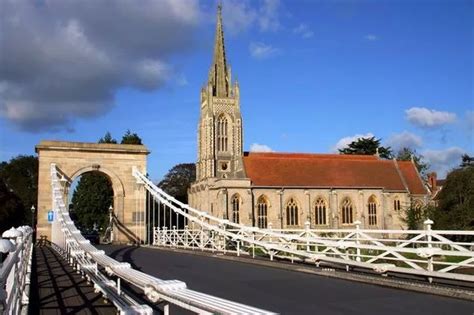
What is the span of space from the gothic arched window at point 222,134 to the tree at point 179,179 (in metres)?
20.6

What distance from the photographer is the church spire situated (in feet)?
209

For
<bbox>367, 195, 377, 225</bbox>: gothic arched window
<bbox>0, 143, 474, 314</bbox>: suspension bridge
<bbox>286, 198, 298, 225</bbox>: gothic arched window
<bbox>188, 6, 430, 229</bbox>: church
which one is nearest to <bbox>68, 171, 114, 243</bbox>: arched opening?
<bbox>188, 6, 430, 229</bbox>: church

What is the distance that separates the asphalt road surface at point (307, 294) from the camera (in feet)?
26.1

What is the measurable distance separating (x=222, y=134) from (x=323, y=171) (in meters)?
12.6

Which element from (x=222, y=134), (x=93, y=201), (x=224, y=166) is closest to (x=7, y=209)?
(x=93, y=201)

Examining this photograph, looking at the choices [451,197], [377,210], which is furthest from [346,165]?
[451,197]

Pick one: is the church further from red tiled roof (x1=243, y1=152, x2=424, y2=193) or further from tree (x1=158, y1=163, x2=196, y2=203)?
tree (x1=158, y1=163, x2=196, y2=203)

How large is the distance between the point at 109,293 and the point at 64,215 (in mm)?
12438

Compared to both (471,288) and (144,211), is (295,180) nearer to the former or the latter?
(144,211)

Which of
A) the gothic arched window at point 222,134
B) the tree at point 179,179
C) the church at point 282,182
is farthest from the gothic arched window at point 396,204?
the tree at point 179,179

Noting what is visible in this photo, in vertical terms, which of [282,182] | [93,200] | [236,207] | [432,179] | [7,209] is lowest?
[236,207]

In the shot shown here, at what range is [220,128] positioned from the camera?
61.3 m

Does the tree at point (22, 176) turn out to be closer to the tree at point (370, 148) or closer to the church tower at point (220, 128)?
the church tower at point (220, 128)

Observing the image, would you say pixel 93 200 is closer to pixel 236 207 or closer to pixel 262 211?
pixel 236 207
